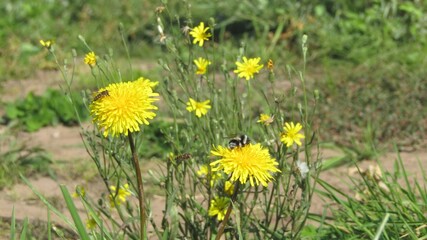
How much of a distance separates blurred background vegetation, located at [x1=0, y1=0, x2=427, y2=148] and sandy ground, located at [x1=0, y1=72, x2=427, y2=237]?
0.90 ft

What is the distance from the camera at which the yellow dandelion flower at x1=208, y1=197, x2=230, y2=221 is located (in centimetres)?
282

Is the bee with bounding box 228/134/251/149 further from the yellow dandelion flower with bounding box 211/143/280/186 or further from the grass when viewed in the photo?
the grass

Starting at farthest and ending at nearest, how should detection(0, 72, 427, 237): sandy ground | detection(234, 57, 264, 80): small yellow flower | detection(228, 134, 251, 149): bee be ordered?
detection(0, 72, 427, 237): sandy ground
detection(234, 57, 264, 80): small yellow flower
detection(228, 134, 251, 149): bee

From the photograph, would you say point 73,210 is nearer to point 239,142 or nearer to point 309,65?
point 239,142

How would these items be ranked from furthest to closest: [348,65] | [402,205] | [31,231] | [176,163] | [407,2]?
[407,2] < [348,65] < [31,231] < [402,205] < [176,163]

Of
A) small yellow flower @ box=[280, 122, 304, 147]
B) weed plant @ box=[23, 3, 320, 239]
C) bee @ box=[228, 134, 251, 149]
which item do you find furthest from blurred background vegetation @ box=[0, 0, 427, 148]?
bee @ box=[228, 134, 251, 149]

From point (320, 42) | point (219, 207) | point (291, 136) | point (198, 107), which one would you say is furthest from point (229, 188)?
point (320, 42)

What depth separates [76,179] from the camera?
4383 millimetres

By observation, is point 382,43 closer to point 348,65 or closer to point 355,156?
point 348,65

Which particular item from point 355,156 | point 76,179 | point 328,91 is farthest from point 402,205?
point 328,91

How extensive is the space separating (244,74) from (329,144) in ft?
6.17

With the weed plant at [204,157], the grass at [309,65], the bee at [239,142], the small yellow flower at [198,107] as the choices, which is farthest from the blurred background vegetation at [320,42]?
the bee at [239,142]

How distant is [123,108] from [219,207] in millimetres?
661

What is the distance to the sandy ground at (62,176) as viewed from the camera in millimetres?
3959
